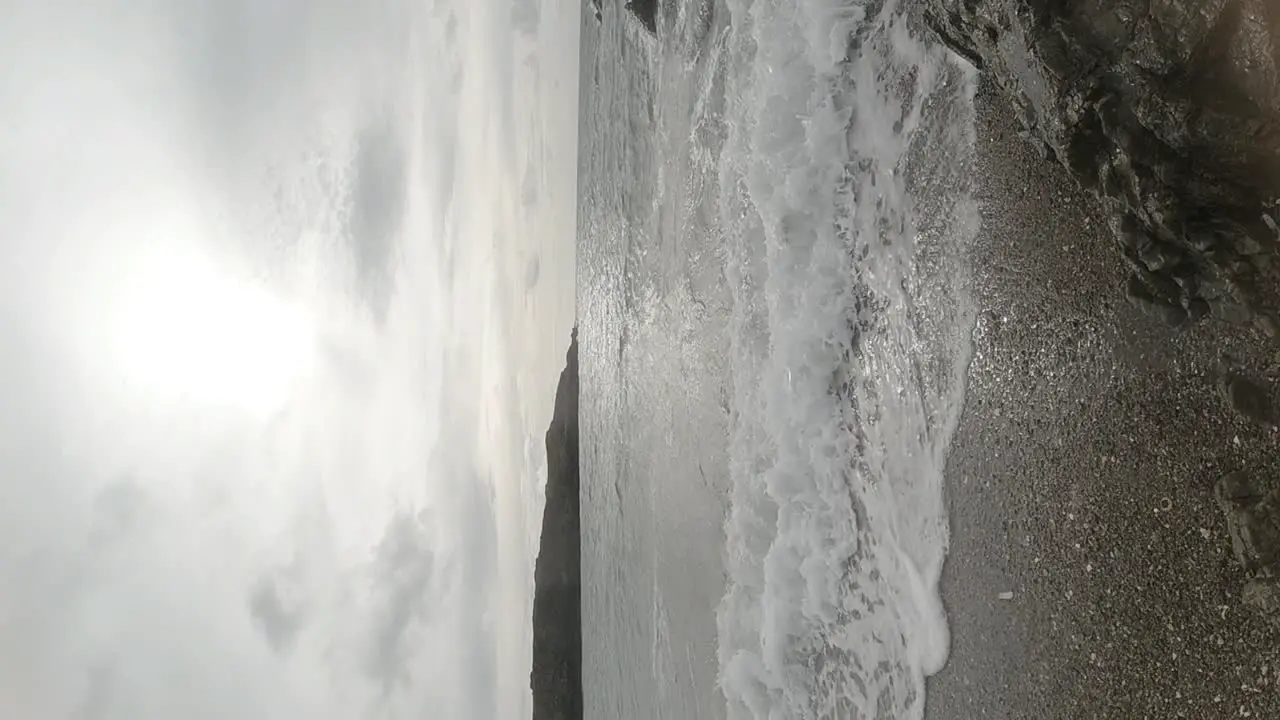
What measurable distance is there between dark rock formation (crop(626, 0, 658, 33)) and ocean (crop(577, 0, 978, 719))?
0.20m

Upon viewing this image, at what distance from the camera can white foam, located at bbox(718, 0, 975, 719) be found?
3746 millimetres

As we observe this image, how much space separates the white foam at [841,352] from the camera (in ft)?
12.3

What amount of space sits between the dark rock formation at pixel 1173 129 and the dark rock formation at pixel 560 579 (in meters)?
17.4

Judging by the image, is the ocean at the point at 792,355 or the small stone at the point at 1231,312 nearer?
the small stone at the point at 1231,312

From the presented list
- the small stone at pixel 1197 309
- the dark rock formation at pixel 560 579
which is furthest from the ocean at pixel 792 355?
the dark rock formation at pixel 560 579

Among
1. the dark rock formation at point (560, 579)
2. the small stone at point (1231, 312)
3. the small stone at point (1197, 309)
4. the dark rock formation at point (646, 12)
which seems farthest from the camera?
the dark rock formation at point (560, 579)

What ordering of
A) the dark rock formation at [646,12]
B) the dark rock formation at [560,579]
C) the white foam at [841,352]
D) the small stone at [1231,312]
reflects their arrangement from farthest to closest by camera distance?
the dark rock formation at [560,579]
the dark rock formation at [646,12]
the white foam at [841,352]
the small stone at [1231,312]

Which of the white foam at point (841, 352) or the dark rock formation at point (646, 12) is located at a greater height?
the dark rock formation at point (646, 12)

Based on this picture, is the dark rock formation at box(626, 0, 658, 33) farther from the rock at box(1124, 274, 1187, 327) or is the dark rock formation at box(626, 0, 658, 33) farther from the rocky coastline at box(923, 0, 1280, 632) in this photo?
the rock at box(1124, 274, 1187, 327)

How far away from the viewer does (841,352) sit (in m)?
4.81

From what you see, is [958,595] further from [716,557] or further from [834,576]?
[716,557]

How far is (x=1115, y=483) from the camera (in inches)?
101

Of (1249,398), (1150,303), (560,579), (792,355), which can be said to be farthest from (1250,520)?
(560,579)

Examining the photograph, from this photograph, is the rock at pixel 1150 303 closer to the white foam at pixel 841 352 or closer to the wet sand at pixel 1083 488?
the wet sand at pixel 1083 488
